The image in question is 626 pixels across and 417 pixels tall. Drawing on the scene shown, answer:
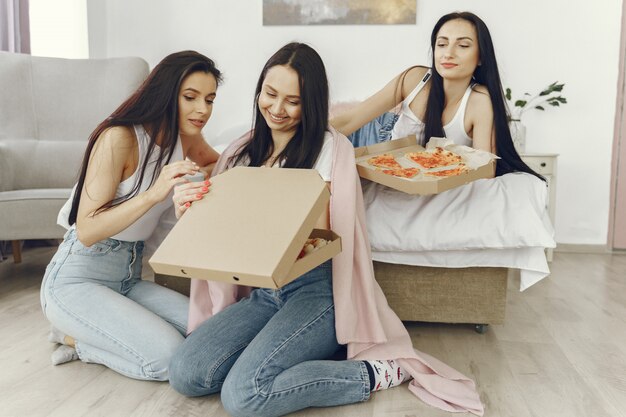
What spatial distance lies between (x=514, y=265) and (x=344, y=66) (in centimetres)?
217

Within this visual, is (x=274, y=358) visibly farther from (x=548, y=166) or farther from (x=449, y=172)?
(x=548, y=166)

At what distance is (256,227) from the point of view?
3.75ft

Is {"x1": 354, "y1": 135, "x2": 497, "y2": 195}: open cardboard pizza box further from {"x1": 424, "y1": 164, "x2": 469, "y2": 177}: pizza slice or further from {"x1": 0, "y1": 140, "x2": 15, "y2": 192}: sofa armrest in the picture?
{"x1": 0, "y1": 140, "x2": 15, "y2": 192}: sofa armrest

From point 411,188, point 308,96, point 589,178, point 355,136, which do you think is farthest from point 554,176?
point 308,96

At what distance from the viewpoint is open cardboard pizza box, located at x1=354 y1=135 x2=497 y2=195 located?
4.85ft

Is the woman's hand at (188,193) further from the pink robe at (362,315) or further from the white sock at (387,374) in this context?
the white sock at (387,374)

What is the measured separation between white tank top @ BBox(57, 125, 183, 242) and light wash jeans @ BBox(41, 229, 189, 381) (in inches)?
1.6

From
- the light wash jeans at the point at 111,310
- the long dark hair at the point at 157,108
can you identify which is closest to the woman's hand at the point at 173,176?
the long dark hair at the point at 157,108

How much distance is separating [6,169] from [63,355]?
121 cm

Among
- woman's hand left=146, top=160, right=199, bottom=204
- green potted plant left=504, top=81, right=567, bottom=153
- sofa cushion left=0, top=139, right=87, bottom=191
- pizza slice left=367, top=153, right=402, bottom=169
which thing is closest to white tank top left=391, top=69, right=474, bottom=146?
pizza slice left=367, top=153, right=402, bottom=169

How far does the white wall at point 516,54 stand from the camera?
3.29m

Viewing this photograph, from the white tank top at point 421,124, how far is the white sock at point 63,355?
51.4 inches

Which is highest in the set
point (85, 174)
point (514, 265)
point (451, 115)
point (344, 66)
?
point (344, 66)

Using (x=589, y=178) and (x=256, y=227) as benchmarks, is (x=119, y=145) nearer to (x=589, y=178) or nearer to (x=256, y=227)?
(x=256, y=227)
